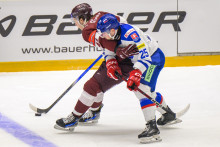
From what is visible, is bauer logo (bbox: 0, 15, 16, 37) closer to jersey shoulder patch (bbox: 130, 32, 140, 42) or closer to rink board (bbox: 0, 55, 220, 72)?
rink board (bbox: 0, 55, 220, 72)

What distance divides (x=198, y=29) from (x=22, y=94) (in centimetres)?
268

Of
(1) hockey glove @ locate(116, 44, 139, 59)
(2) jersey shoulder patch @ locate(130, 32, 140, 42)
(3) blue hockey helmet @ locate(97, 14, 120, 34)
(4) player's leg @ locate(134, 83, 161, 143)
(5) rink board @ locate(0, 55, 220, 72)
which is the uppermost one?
(3) blue hockey helmet @ locate(97, 14, 120, 34)

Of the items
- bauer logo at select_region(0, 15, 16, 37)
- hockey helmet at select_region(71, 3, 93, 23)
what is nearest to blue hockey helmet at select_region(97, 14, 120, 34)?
hockey helmet at select_region(71, 3, 93, 23)

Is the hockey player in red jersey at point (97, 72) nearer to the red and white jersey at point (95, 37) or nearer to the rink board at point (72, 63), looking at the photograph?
the red and white jersey at point (95, 37)

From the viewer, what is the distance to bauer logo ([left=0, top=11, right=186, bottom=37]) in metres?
6.49

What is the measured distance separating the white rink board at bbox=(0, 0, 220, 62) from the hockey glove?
316 centimetres

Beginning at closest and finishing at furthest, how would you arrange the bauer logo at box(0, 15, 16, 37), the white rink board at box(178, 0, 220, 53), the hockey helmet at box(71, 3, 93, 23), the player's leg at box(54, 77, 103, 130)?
1. the player's leg at box(54, 77, 103, 130)
2. the hockey helmet at box(71, 3, 93, 23)
3. the bauer logo at box(0, 15, 16, 37)
4. the white rink board at box(178, 0, 220, 53)

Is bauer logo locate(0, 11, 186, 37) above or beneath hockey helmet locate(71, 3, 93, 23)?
beneath

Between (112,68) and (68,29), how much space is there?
319cm

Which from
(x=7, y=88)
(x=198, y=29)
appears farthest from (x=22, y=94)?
(x=198, y=29)

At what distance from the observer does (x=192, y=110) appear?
14.2 feet

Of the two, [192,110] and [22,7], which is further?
[22,7]

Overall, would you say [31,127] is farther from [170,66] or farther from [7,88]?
[170,66]

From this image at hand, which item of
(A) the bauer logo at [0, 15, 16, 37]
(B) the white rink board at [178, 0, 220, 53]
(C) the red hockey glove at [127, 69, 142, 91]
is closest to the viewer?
(C) the red hockey glove at [127, 69, 142, 91]
